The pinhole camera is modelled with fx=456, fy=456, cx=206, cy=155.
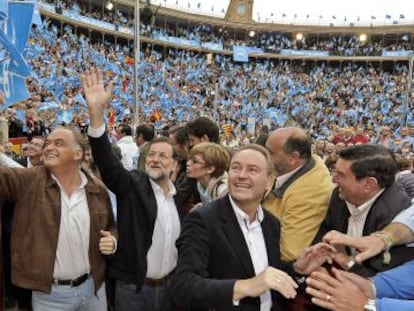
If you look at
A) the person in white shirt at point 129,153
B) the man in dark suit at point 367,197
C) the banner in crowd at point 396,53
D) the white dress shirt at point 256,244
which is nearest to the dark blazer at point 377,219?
the man in dark suit at point 367,197

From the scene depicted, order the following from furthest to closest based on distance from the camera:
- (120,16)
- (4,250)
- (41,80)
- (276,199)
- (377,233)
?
(120,16) < (41,80) < (4,250) < (276,199) < (377,233)

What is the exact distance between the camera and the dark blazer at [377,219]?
242 cm

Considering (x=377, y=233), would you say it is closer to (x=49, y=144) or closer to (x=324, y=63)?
(x=49, y=144)

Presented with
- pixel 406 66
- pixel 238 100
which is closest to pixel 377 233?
pixel 238 100

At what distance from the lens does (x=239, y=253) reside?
2170 millimetres

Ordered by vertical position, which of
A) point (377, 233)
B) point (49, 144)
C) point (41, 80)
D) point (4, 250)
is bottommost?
point (4, 250)

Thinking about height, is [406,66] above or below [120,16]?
below

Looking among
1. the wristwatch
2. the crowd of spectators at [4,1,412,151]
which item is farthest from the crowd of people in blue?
the crowd of spectators at [4,1,412,151]

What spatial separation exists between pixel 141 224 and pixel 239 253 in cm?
108

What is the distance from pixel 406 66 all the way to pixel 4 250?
51.1m

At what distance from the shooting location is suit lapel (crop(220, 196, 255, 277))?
7.10 feet

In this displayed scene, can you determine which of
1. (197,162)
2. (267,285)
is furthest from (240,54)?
(267,285)

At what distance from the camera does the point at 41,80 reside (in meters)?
19.0

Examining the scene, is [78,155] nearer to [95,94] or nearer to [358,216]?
[95,94]
